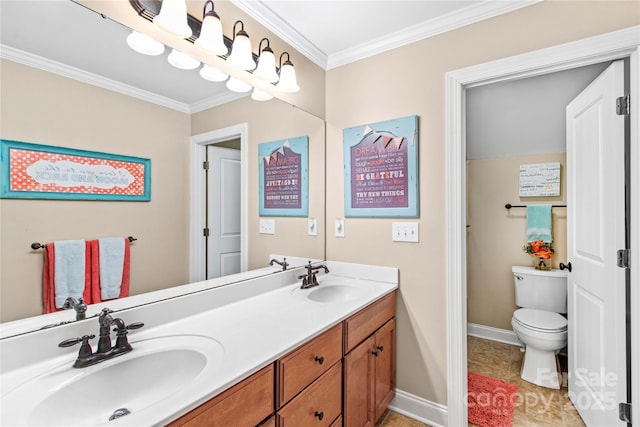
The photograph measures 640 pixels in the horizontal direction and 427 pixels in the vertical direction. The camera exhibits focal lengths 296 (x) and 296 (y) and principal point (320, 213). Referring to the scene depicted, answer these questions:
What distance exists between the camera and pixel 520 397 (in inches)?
80.0

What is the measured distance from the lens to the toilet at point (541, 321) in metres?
2.15

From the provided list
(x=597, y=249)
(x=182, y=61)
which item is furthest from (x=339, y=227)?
(x=597, y=249)

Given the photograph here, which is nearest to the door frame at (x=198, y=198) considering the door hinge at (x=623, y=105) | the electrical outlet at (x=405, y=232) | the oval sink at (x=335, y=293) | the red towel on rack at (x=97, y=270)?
the red towel on rack at (x=97, y=270)

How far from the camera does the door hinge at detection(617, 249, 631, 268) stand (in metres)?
1.38

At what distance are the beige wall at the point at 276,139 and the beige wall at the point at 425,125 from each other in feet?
0.82

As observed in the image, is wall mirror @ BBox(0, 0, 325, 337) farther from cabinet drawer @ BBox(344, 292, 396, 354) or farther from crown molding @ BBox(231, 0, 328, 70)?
cabinet drawer @ BBox(344, 292, 396, 354)

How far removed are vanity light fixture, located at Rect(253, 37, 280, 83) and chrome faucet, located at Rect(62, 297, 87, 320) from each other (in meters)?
1.32

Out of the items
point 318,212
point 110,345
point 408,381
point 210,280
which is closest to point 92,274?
point 110,345

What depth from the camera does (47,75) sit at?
90 cm

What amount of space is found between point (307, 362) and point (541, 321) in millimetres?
2101

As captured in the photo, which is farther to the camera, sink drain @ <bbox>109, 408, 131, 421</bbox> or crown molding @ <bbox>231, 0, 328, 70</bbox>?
crown molding @ <bbox>231, 0, 328, 70</bbox>

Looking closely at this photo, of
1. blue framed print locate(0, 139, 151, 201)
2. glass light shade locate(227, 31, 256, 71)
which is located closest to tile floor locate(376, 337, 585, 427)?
blue framed print locate(0, 139, 151, 201)

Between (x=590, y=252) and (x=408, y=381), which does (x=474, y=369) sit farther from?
(x=590, y=252)

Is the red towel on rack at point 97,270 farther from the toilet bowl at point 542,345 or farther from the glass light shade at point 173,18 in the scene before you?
the toilet bowl at point 542,345
